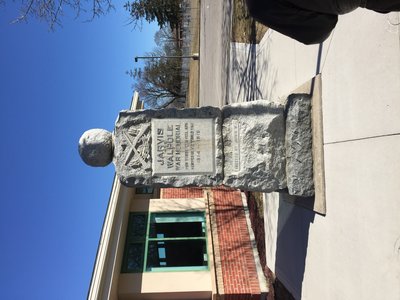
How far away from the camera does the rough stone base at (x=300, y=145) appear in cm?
526

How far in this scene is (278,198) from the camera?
24.7ft

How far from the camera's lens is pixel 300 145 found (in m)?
5.29

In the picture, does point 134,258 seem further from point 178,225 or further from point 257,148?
point 257,148

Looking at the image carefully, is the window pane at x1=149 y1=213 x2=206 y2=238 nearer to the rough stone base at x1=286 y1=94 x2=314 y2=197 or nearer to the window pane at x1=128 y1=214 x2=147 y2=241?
the window pane at x1=128 y1=214 x2=147 y2=241

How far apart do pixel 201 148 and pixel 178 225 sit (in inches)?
310

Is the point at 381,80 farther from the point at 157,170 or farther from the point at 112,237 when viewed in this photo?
the point at 112,237

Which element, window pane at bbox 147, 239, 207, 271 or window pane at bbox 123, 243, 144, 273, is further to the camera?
window pane at bbox 147, 239, 207, 271

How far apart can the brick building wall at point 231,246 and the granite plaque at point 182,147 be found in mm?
5715

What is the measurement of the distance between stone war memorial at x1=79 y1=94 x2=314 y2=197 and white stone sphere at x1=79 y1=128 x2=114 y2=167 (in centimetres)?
1

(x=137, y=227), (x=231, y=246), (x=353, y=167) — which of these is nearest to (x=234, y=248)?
(x=231, y=246)

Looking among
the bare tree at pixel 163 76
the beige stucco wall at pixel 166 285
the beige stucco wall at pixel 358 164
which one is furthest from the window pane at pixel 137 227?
the bare tree at pixel 163 76

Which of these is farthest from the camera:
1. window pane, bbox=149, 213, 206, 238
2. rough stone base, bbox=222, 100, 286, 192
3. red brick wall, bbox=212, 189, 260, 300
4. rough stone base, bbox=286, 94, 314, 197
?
window pane, bbox=149, 213, 206, 238

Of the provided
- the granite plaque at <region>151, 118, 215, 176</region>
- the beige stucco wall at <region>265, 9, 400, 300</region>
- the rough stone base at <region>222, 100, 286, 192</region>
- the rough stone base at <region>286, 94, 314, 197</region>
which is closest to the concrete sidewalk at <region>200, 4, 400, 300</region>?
the beige stucco wall at <region>265, 9, 400, 300</region>

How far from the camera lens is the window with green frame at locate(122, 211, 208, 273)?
11.1 m
